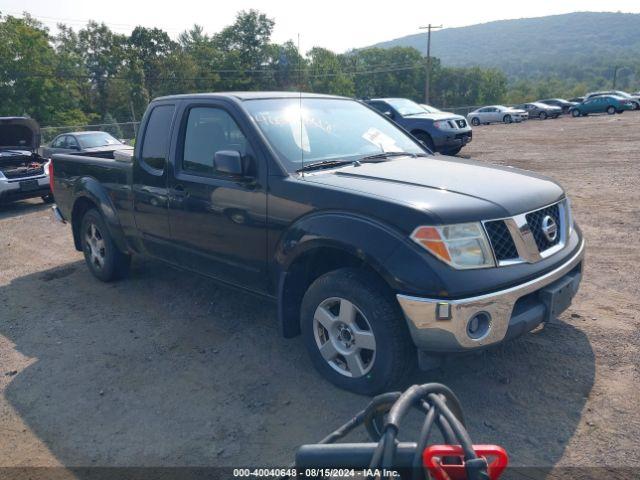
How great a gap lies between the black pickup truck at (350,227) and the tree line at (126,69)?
3263 cm

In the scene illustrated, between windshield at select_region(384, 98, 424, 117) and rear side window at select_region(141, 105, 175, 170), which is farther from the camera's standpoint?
windshield at select_region(384, 98, 424, 117)

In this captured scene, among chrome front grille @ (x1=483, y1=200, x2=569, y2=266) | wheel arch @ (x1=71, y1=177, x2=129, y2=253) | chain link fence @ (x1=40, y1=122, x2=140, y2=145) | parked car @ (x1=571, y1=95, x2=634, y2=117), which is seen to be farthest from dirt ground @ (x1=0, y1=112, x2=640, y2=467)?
parked car @ (x1=571, y1=95, x2=634, y2=117)

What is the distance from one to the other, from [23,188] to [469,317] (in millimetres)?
10520

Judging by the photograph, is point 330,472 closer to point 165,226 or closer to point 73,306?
point 165,226

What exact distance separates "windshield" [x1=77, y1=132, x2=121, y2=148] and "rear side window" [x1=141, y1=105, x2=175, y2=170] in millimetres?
11271

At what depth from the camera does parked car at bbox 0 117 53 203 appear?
421 inches

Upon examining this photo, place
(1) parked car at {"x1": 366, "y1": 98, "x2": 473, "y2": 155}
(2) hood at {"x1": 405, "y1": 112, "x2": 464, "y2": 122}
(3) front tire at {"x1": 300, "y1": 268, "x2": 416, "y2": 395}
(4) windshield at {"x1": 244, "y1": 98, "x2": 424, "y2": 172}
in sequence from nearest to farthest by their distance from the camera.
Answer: (3) front tire at {"x1": 300, "y1": 268, "x2": 416, "y2": 395}
(4) windshield at {"x1": 244, "y1": 98, "x2": 424, "y2": 172}
(1) parked car at {"x1": 366, "y1": 98, "x2": 473, "y2": 155}
(2) hood at {"x1": 405, "y1": 112, "x2": 464, "y2": 122}

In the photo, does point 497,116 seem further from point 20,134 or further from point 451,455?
point 451,455

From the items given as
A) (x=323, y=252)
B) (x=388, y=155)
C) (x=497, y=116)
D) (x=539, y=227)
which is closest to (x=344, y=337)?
(x=323, y=252)

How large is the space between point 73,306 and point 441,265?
400cm

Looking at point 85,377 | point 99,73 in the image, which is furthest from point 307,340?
point 99,73

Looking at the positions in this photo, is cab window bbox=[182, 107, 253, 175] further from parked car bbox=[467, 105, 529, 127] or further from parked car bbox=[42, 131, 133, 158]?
parked car bbox=[467, 105, 529, 127]

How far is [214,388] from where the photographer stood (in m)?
3.71

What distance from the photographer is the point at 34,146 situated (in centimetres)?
1139
